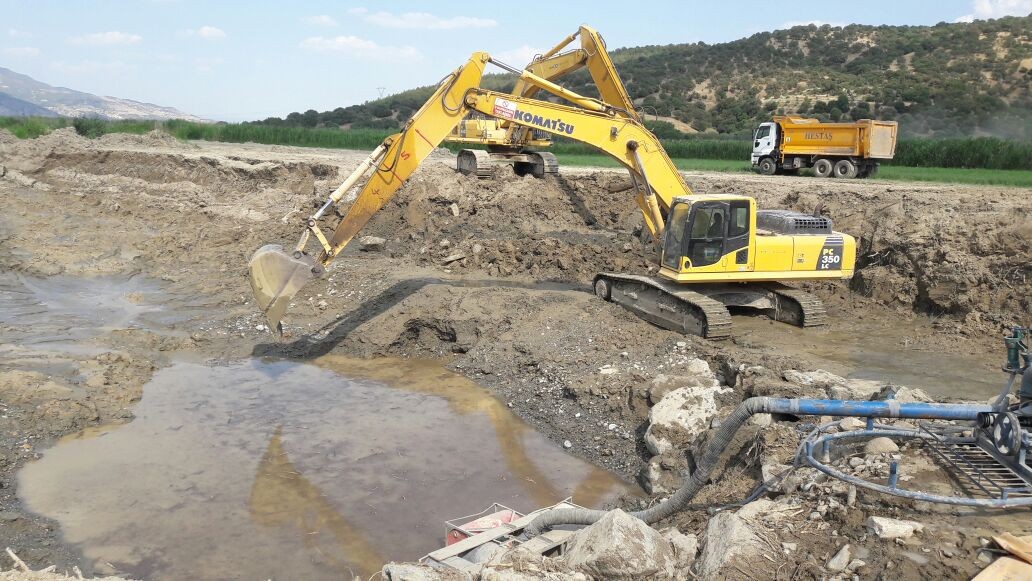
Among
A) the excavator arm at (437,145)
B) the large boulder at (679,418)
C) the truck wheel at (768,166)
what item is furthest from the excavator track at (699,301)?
the truck wheel at (768,166)

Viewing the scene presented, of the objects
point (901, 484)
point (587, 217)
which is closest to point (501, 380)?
point (901, 484)

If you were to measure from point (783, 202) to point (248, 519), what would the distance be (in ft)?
45.8

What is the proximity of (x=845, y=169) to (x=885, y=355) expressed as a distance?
1637 cm

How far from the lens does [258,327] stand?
12922 mm

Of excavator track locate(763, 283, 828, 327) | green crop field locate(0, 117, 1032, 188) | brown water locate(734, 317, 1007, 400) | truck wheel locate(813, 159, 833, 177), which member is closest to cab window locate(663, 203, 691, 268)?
brown water locate(734, 317, 1007, 400)

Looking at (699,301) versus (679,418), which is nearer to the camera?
(679,418)

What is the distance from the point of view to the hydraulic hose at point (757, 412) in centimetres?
542

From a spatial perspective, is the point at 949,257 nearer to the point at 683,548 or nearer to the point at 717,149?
the point at 683,548

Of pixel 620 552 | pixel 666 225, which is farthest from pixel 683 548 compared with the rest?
pixel 666 225

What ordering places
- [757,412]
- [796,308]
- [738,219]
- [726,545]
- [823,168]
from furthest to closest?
[823,168] < [796,308] < [738,219] < [757,412] < [726,545]

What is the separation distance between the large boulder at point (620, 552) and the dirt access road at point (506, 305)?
782 mm

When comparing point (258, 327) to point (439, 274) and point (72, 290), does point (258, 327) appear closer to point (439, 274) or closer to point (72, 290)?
point (439, 274)

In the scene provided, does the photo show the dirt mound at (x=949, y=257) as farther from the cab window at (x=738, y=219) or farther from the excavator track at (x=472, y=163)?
the excavator track at (x=472, y=163)

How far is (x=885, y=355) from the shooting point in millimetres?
11172
